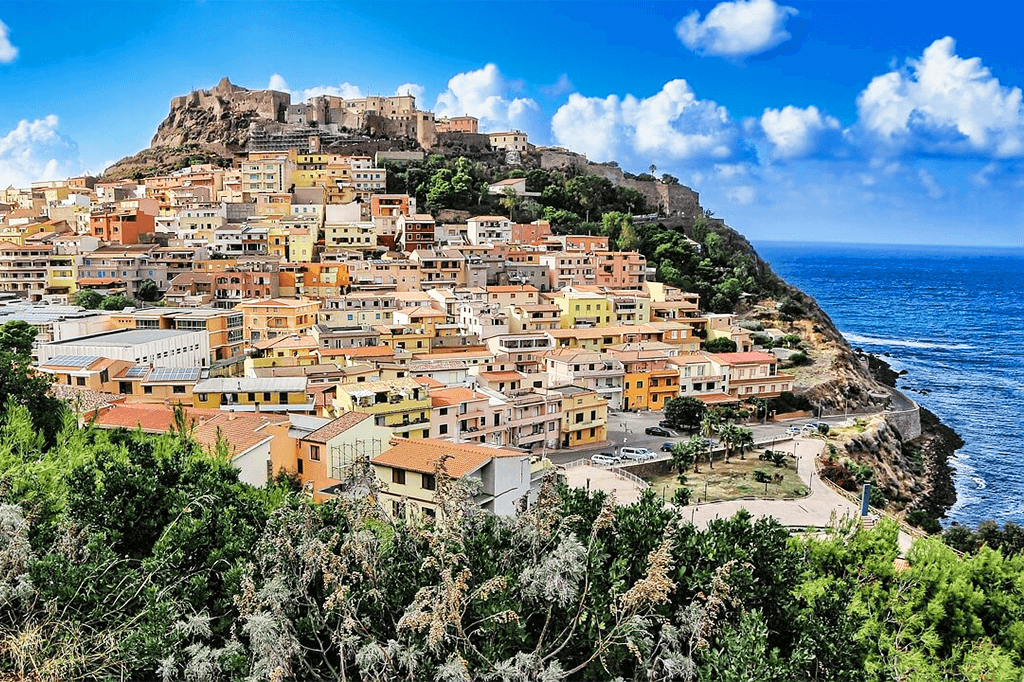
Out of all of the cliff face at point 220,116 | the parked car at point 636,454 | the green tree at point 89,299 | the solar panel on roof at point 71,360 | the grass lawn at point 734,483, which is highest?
the cliff face at point 220,116

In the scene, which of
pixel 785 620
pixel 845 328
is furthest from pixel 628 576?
pixel 845 328

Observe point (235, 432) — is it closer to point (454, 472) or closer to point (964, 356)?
point (454, 472)

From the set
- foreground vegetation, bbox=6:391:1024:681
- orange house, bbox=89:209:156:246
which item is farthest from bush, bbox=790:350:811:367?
orange house, bbox=89:209:156:246

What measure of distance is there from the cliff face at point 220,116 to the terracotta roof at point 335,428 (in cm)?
6621

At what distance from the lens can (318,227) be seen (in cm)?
5269

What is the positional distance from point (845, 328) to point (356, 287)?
55826mm

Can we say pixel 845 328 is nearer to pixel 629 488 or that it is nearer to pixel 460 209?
pixel 460 209

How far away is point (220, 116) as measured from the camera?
83188 mm

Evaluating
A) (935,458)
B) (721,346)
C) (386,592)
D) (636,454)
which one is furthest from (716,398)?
(386,592)

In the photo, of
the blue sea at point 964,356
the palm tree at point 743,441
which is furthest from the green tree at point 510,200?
the palm tree at point 743,441

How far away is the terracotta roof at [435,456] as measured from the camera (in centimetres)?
1515

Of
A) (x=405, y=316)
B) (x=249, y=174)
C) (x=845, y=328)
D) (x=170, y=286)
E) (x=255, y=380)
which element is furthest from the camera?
(x=845, y=328)

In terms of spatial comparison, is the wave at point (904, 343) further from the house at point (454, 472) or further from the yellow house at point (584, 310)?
the house at point (454, 472)

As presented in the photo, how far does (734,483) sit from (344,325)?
→ 2012cm
